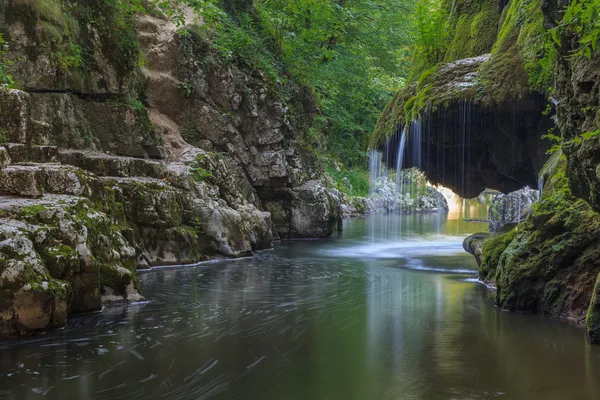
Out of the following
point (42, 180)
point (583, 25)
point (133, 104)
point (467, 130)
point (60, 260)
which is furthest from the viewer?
point (133, 104)

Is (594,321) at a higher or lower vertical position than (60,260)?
lower

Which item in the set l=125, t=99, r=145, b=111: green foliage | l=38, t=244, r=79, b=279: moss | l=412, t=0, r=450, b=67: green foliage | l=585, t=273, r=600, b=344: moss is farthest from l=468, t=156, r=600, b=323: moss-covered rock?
l=125, t=99, r=145, b=111: green foliage

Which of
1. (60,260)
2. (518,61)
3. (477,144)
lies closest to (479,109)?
(518,61)

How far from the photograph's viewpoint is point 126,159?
13094mm

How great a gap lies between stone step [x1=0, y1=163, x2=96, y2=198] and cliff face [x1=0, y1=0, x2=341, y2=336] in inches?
0.7

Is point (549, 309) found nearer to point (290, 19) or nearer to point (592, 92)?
point (592, 92)

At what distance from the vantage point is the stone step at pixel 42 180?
809 centimetres

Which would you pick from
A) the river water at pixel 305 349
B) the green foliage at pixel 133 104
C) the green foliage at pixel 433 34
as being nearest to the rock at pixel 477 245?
the river water at pixel 305 349

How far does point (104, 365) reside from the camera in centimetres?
589

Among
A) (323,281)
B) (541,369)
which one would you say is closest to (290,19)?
(323,281)

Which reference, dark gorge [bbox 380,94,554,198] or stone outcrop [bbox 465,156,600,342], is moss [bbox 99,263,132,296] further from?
dark gorge [bbox 380,94,554,198]

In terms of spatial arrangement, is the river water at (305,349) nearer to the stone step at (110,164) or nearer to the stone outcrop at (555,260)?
the stone outcrop at (555,260)

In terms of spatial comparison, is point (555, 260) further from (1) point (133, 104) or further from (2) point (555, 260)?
(1) point (133, 104)

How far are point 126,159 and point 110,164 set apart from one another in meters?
0.52
